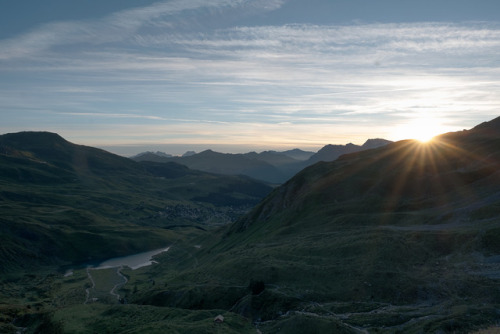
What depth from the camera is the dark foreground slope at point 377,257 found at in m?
59.8

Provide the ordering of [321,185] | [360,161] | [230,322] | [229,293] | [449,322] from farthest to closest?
[360,161] < [321,185] < [229,293] < [230,322] < [449,322]

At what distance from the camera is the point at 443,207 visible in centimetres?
11819

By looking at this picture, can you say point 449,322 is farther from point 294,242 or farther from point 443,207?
point 443,207

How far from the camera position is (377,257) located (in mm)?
83188

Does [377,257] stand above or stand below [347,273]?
above

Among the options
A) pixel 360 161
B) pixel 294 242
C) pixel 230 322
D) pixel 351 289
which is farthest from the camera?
pixel 360 161

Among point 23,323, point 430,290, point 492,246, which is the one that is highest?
point 492,246

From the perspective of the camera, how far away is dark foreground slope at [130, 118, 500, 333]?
59.8 m

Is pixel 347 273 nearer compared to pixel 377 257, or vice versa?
pixel 347 273

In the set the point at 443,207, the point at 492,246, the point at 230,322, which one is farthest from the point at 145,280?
the point at 492,246

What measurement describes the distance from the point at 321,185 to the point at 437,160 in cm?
5269

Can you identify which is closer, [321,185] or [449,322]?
[449,322]

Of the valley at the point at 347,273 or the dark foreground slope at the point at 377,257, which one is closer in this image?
the dark foreground slope at the point at 377,257

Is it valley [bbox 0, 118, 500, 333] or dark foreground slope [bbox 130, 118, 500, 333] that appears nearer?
dark foreground slope [bbox 130, 118, 500, 333]
